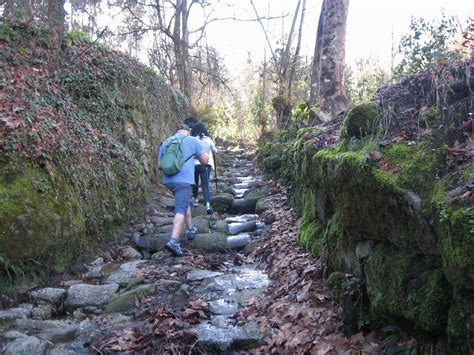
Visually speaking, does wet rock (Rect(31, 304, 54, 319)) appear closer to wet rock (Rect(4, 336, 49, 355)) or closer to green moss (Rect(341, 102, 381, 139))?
wet rock (Rect(4, 336, 49, 355))

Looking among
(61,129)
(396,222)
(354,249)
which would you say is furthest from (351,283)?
(61,129)

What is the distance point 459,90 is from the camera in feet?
13.5

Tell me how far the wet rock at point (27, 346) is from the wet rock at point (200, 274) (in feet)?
7.87

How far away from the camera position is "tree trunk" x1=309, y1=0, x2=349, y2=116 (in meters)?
10.2

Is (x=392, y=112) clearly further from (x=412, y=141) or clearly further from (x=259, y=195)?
(x=259, y=195)

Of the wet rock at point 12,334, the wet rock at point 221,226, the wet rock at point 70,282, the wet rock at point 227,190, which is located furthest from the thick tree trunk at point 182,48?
the wet rock at point 12,334

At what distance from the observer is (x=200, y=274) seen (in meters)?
6.62

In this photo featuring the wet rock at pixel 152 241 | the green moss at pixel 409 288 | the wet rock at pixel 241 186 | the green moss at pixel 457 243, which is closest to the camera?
the green moss at pixel 457 243

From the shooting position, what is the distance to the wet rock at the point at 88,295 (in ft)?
18.7

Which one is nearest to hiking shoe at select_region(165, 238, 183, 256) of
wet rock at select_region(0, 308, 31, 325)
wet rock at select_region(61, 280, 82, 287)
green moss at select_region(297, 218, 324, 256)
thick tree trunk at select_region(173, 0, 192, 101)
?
wet rock at select_region(61, 280, 82, 287)

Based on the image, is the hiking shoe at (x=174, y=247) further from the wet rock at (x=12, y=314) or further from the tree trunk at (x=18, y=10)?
the tree trunk at (x=18, y=10)

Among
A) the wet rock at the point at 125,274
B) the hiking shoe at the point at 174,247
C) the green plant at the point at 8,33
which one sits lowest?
the wet rock at the point at 125,274

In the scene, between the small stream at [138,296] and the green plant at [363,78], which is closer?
the small stream at [138,296]

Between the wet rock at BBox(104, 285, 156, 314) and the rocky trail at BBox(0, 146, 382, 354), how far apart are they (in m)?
0.01
